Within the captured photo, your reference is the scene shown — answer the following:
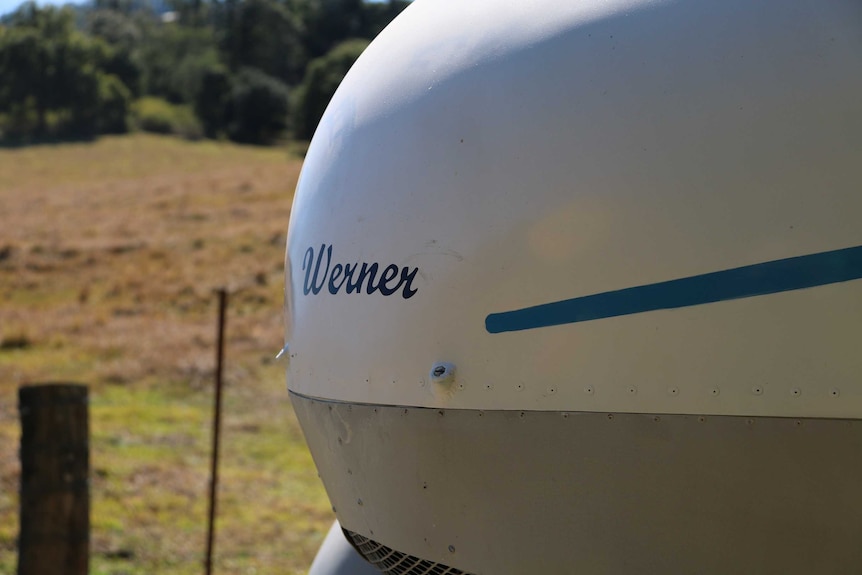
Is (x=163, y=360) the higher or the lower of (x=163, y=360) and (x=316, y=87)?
the lower

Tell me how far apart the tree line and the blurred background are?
0.70 m

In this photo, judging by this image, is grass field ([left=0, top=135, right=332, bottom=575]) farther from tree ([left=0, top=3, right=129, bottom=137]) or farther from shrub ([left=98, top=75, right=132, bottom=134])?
tree ([left=0, top=3, right=129, bottom=137])

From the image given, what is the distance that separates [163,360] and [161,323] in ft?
8.94

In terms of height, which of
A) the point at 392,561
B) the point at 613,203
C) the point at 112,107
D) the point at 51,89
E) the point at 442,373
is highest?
the point at 613,203

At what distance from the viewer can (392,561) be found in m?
3.01

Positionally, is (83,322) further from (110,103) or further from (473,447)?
(110,103)

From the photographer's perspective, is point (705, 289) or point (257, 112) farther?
point (257, 112)

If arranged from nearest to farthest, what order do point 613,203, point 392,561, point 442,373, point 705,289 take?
point 705,289 < point 613,203 < point 442,373 < point 392,561

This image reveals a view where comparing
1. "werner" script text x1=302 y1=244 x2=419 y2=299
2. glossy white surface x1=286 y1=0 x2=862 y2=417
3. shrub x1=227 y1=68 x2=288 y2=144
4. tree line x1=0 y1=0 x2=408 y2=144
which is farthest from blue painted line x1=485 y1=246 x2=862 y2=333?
shrub x1=227 y1=68 x2=288 y2=144

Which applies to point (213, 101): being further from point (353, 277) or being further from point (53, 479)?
point (353, 277)

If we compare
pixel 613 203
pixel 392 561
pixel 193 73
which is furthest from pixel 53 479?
pixel 193 73

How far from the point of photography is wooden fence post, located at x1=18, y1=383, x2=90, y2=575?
5.02 metres

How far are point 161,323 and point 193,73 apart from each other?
198ft

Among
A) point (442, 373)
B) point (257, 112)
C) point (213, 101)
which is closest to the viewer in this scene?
point (442, 373)
